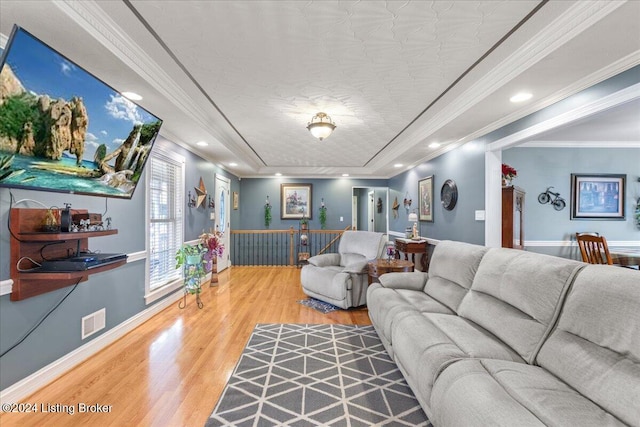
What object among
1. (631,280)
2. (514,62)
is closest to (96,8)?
(514,62)

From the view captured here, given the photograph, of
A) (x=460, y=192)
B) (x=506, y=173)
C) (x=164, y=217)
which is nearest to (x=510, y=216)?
(x=506, y=173)

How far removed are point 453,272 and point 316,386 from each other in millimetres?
1592

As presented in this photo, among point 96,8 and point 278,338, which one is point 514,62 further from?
point 278,338

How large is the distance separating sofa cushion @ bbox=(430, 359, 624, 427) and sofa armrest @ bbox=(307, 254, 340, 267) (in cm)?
315

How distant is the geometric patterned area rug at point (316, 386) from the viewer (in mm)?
1836

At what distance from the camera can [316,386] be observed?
2.19 meters

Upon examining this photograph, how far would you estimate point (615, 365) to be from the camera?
4.06 feet

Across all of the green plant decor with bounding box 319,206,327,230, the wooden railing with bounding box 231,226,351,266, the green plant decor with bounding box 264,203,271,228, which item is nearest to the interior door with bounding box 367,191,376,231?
the wooden railing with bounding box 231,226,351,266

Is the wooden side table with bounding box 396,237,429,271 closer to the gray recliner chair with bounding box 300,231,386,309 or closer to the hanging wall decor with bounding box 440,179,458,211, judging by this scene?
the hanging wall decor with bounding box 440,179,458,211

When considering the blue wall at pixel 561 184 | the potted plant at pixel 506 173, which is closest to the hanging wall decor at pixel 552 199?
the blue wall at pixel 561 184

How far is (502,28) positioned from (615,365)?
1.97 meters

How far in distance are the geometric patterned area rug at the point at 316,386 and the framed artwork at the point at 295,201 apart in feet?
17.1

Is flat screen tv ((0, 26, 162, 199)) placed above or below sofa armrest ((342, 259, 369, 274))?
above

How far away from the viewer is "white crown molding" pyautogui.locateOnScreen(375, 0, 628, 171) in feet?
5.40
